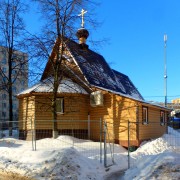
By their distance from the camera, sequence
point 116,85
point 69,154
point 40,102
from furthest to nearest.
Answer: point 116,85
point 40,102
point 69,154

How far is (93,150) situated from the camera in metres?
15.5

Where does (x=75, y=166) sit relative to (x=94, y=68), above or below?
below

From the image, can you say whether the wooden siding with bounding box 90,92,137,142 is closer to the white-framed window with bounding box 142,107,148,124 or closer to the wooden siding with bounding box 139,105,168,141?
the wooden siding with bounding box 139,105,168,141

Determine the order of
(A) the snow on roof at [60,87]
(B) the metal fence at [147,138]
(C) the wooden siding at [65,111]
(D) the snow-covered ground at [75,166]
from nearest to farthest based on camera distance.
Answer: (D) the snow-covered ground at [75,166] < (B) the metal fence at [147,138] < (A) the snow on roof at [60,87] < (C) the wooden siding at [65,111]

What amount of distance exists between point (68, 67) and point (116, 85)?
5.10 meters

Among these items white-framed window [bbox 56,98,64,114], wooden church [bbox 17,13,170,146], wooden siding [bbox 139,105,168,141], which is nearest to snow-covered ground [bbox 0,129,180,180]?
wooden church [bbox 17,13,170,146]

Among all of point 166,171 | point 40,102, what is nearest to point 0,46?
point 40,102

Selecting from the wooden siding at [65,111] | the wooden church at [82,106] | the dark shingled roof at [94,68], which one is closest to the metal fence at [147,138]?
the wooden church at [82,106]

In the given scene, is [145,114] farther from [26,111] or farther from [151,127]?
[26,111]

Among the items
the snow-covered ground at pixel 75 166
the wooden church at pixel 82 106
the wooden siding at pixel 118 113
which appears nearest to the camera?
the snow-covered ground at pixel 75 166

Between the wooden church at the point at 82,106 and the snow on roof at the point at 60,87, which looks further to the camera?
the snow on roof at the point at 60,87

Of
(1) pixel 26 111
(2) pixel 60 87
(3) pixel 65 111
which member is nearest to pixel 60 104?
(3) pixel 65 111

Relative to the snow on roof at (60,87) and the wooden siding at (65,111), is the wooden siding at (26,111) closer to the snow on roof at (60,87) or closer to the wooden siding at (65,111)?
the wooden siding at (65,111)

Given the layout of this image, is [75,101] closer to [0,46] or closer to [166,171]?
[0,46]
